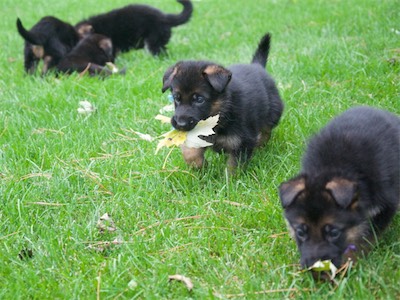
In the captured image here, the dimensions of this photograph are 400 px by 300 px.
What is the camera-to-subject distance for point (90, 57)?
25.5 ft

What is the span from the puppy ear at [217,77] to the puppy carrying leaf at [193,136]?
211mm

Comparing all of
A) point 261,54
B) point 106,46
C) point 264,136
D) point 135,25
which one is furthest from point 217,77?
point 135,25

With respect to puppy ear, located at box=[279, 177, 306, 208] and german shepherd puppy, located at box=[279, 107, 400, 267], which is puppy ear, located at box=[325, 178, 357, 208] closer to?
german shepherd puppy, located at box=[279, 107, 400, 267]

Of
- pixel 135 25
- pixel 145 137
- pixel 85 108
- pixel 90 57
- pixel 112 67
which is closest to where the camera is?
pixel 145 137

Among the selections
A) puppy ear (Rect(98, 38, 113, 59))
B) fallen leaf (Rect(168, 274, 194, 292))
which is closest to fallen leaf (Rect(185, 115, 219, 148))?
fallen leaf (Rect(168, 274, 194, 292))

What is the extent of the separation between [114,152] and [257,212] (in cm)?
158

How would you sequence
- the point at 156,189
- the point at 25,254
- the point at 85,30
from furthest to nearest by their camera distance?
the point at 85,30, the point at 156,189, the point at 25,254

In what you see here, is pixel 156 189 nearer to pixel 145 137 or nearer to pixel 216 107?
pixel 216 107

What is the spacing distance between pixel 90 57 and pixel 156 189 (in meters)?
4.19

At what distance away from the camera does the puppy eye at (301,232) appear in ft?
9.34

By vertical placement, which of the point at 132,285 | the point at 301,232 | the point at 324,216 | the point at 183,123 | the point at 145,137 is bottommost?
the point at 145,137

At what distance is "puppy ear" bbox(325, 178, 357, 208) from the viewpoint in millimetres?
2719

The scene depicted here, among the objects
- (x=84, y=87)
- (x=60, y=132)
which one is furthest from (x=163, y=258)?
(x=84, y=87)

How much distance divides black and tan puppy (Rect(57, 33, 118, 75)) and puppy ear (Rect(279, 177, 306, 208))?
4.70m
